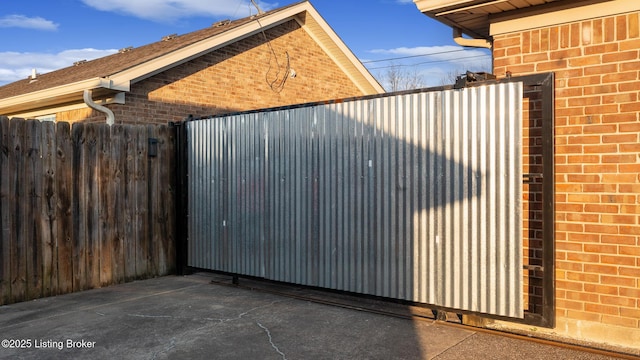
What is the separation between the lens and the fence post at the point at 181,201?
8.05 metres

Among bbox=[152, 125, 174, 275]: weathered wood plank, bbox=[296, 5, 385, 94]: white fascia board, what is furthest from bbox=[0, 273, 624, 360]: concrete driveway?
bbox=[296, 5, 385, 94]: white fascia board

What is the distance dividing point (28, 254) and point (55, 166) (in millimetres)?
1216

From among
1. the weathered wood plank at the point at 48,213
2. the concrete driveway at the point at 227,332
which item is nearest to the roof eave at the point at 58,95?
the weathered wood plank at the point at 48,213

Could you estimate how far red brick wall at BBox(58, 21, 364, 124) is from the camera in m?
9.99

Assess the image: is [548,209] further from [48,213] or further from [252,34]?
[252,34]

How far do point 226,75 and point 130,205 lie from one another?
4.82m

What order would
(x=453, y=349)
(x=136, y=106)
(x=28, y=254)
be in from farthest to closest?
(x=136, y=106) < (x=28, y=254) < (x=453, y=349)

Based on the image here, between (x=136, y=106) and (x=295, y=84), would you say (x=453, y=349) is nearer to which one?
(x=136, y=106)

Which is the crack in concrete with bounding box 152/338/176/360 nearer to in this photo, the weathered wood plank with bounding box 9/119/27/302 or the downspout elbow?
the weathered wood plank with bounding box 9/119/27/302

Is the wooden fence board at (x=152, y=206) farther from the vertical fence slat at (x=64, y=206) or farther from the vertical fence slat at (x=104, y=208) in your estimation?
the vertical fence slat at (x=64, y=206)

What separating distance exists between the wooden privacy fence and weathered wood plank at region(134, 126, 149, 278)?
16 mm

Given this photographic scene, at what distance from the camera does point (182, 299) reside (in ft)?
21.3

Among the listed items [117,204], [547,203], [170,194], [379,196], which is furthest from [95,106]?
[547,203]

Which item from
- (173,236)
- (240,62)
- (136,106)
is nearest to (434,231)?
(173,236)
